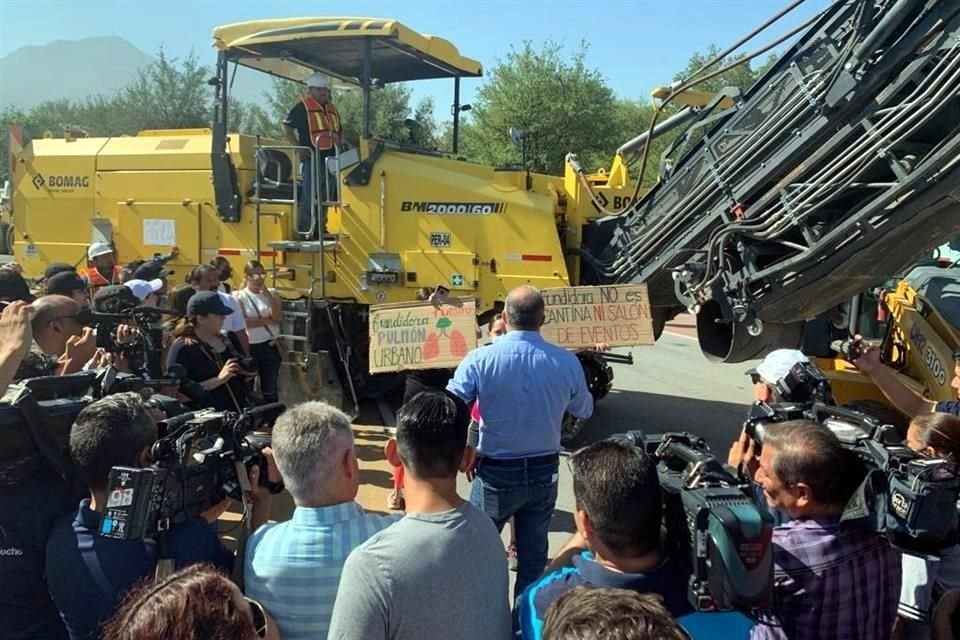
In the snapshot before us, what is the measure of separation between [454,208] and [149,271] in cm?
297

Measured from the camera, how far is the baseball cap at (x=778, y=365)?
309 cm

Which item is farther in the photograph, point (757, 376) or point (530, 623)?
point (757, 376)

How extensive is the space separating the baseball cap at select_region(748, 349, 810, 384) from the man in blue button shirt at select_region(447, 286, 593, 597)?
0.98 meters

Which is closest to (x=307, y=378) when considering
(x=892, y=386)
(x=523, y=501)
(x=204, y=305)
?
(x=204, y=305)

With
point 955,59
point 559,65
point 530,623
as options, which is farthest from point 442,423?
point 559,65

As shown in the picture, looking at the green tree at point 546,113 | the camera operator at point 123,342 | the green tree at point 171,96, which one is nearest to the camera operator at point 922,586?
the camera operator at point 123,342

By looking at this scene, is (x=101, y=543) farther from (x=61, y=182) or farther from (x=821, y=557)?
(x=61, y=182)

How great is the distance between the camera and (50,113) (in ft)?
165

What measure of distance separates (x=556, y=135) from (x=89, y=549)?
28.7m

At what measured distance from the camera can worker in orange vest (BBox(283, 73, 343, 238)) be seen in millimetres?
7148

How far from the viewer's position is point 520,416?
3.67 m

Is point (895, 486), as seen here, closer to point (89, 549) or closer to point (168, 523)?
point (168, 523)

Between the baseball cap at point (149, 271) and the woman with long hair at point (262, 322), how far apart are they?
1063 mm

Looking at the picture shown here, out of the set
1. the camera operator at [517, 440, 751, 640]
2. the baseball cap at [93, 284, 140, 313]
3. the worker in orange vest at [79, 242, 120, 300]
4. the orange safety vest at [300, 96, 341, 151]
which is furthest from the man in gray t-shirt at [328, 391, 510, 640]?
the worker in orange vest at [79, 242, 120, 300]
